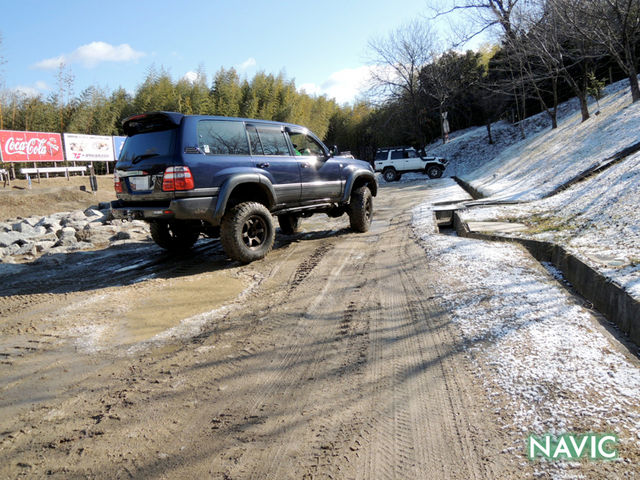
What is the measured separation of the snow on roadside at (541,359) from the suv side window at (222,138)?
314 centimetres

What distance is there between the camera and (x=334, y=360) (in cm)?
289

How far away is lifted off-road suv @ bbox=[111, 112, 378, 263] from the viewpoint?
4.93 metres

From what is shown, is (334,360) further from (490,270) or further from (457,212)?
(457,212)

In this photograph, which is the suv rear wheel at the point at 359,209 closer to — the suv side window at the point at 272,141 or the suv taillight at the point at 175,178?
the suv side window at the point at 272,141

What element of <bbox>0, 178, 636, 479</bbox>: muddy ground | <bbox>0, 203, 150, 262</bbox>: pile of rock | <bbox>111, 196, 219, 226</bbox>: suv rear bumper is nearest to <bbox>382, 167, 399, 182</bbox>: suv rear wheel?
<bbox>0, 203, 150, 262</bbox>: pile of rock

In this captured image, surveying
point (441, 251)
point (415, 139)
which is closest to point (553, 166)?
point (441, 251)

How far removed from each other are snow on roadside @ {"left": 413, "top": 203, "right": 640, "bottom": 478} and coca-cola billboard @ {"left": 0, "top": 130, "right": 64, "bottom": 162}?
18823 mm

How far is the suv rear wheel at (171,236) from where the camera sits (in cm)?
641

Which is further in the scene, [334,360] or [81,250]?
[81,250]

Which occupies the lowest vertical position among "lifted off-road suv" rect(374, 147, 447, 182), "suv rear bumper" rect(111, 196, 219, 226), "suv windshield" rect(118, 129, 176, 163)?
"suv rear bumper" rect(111, 196, 219, 226)

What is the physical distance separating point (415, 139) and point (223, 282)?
36.9 metres

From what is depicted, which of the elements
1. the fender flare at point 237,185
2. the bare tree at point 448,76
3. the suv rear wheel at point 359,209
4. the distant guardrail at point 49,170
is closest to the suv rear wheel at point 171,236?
the fender flare at point 237,185

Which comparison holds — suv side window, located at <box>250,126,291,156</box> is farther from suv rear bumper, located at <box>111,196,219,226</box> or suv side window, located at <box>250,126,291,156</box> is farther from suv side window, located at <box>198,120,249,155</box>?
suv rear bumper, located at <box>111,196,219,226</box>

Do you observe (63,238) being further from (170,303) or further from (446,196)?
(446,196)
